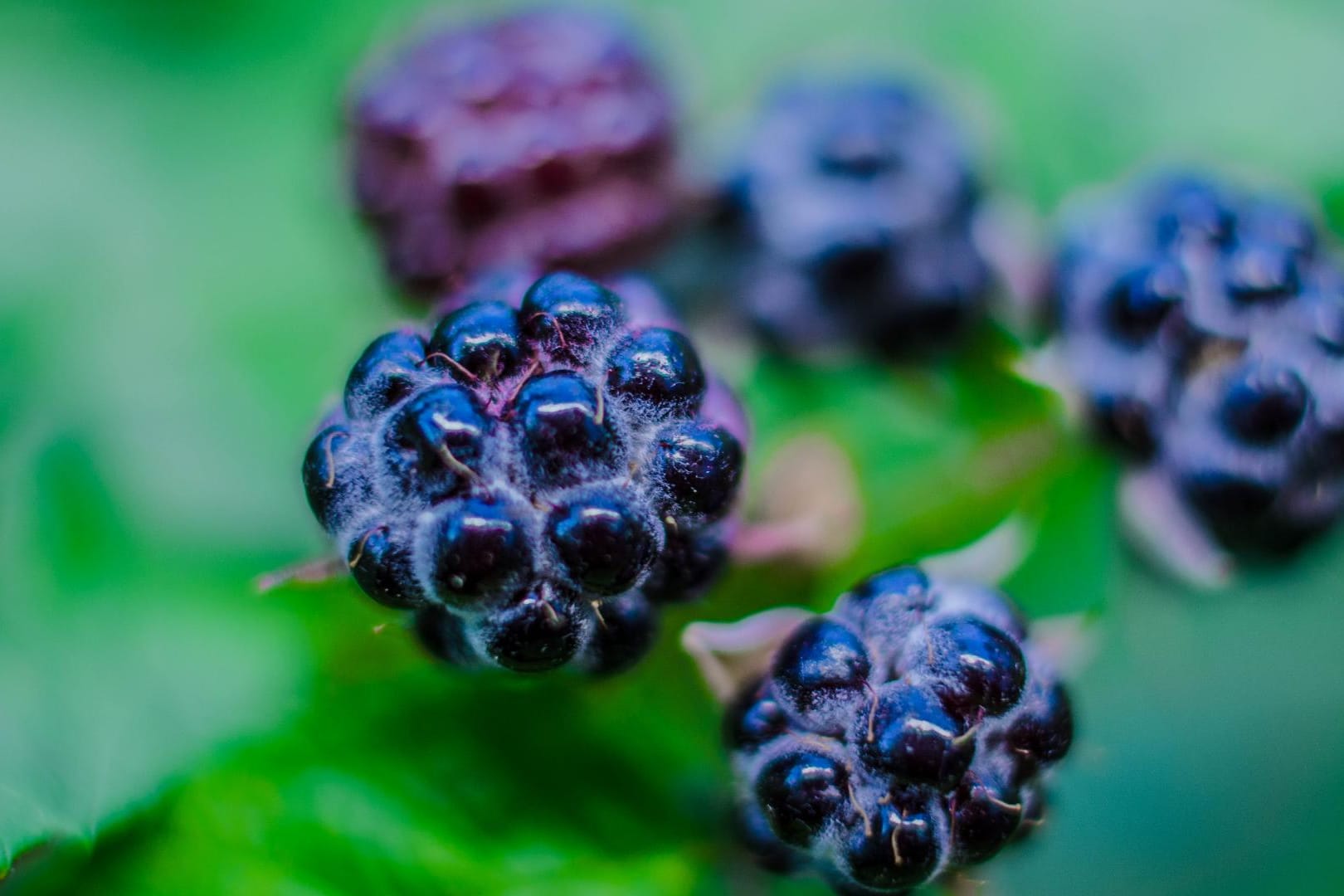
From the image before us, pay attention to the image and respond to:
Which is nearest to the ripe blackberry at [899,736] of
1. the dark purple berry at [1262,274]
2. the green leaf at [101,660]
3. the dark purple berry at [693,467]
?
the dark purple berry at [693,467]

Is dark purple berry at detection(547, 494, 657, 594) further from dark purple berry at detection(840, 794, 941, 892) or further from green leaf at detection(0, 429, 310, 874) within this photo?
green leaf at detection(0, 429, 310, 874)

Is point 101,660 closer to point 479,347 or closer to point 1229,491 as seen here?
point 479,347

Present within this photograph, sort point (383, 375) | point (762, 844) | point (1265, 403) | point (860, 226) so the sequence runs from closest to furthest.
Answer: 1. point (383, 375)
2. point (762, 844)
3. point (1265, 403)
4. point (860, 226)

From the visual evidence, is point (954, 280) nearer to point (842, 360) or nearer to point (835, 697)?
point (842, 360)

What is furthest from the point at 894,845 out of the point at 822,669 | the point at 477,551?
the point at 477,551

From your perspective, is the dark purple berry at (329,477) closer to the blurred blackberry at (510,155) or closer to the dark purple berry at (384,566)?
the dark purple berry at (384,566)

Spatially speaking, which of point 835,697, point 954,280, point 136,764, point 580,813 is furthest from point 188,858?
point 954,280
